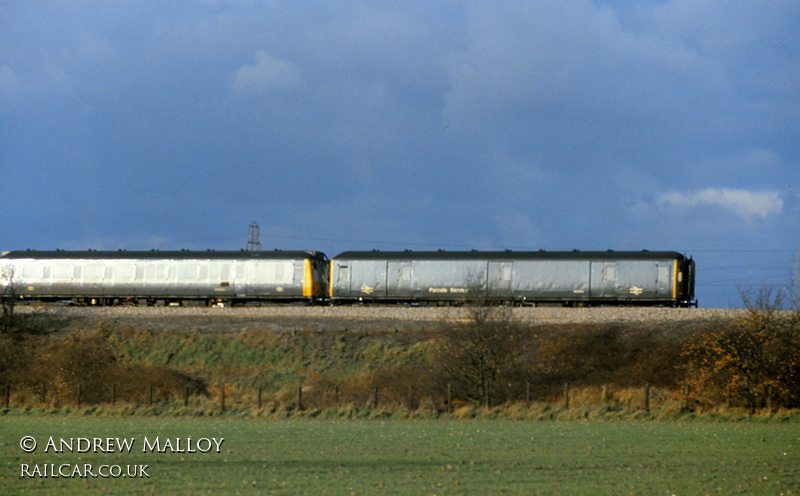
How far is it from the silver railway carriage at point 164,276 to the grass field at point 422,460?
22.9 metres

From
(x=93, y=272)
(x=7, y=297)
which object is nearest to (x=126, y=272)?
(x=93, y=272)

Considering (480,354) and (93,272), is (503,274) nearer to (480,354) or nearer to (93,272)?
(480,354)

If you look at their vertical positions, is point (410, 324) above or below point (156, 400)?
above

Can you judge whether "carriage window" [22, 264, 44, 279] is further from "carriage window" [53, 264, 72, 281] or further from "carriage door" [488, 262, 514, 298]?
"carriage door" [488, 262, 514, 298]

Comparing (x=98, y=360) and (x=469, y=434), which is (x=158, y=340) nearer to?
(x=98, y=360)

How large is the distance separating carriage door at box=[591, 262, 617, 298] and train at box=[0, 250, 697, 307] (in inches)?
2.0

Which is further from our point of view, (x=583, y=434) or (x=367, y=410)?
(x=367, y=410)

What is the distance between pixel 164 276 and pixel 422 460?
33.7 meters

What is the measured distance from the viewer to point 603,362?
3325cm

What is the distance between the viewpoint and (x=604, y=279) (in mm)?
40750

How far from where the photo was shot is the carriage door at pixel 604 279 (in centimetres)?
4069

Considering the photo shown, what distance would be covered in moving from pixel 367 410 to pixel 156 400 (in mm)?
8869

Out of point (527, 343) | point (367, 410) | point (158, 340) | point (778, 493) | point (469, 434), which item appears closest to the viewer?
point (778, 493)

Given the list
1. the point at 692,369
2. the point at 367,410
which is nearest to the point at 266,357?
the point at 367,410
